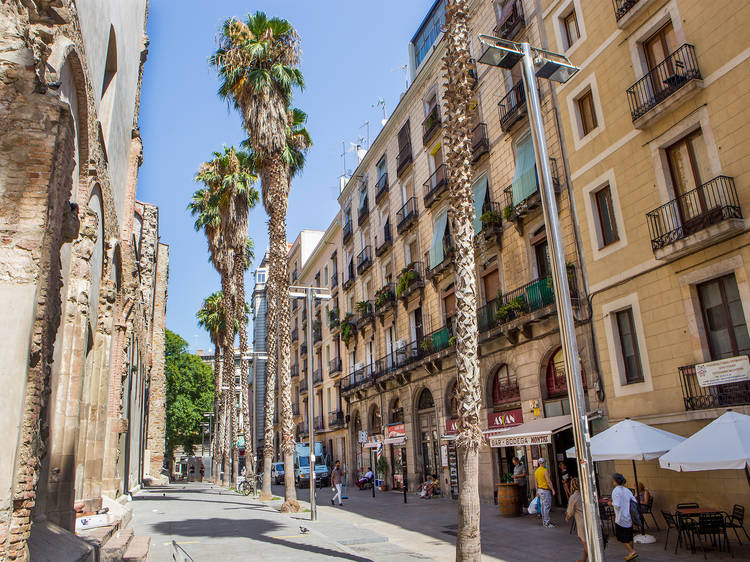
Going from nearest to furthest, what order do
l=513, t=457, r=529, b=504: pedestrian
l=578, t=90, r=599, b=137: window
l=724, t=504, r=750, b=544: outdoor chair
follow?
l=724, t=504, r=750, b=544: outdoor chair
l=578, t=90, r=599, b=137: window
l=513, t=457, r=529, b=504: pedestrian

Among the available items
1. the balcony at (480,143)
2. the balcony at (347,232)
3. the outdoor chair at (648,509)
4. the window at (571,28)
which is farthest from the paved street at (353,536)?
the balcony at (347,232)

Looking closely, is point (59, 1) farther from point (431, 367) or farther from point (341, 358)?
point (341, 358)

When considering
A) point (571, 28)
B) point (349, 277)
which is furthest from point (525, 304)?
point (349, 277)

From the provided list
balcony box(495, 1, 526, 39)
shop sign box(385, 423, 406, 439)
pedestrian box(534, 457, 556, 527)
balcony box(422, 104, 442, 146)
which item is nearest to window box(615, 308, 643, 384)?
pedestrian box(534, 457, 556, 527)

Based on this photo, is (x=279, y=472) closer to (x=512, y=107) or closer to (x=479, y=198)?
(x=479, y=198)

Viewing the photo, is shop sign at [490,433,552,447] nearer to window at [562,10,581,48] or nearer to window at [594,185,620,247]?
window at [594,185,620,247]

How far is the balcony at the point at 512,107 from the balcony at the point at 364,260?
15.6 metres

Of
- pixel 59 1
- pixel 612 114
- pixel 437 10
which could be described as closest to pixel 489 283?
pixel 612 114

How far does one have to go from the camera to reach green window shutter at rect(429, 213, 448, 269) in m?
24.9

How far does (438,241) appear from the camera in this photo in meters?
25.1

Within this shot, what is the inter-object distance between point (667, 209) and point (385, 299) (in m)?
18.7

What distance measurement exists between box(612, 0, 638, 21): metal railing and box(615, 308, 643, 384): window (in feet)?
26.7

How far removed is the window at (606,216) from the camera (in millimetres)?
15750

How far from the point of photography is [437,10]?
27.6 meters
